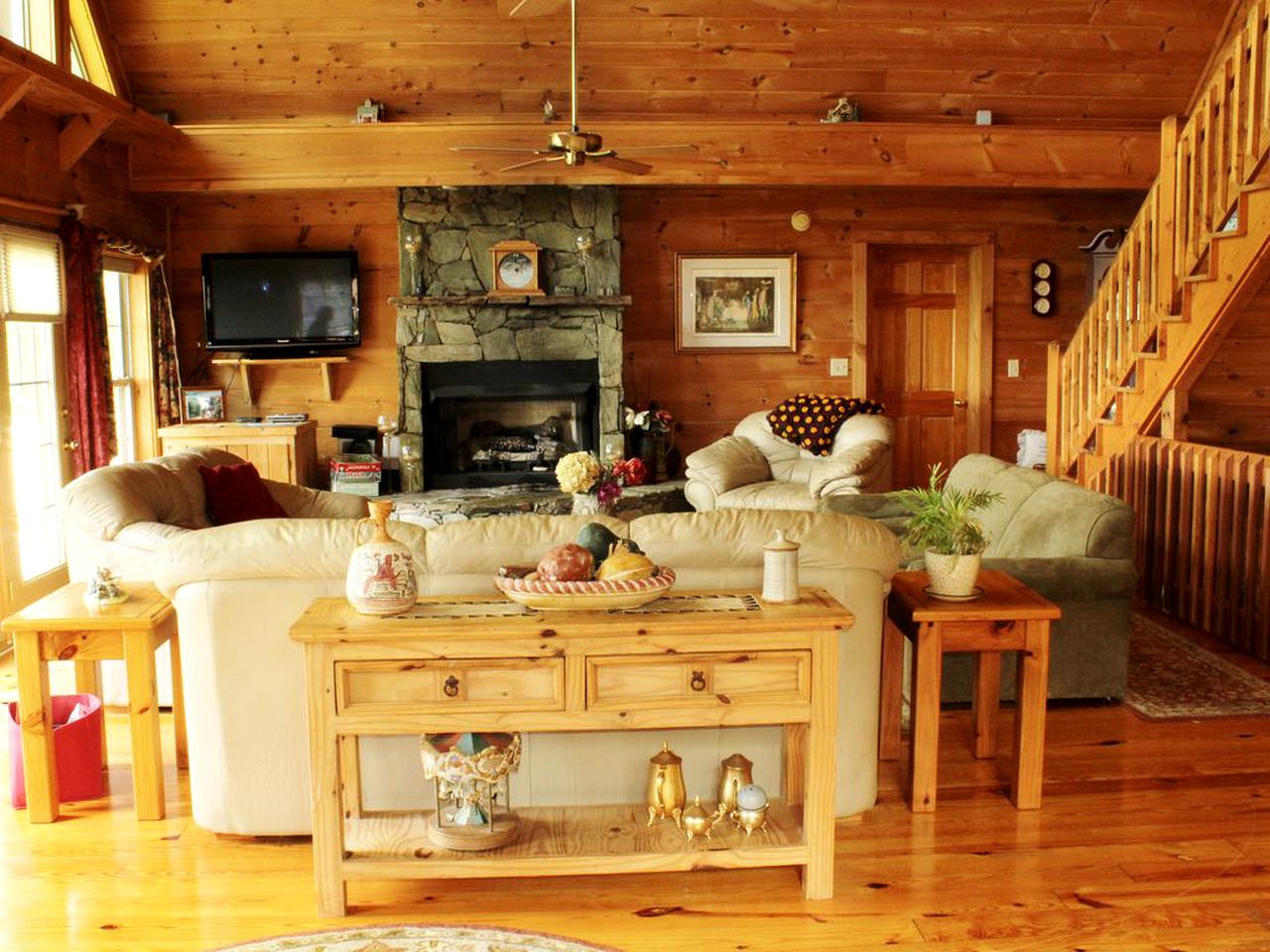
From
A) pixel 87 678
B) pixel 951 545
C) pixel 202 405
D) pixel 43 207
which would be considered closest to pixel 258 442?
pixel 202 405

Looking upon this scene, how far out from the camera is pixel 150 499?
4.38m

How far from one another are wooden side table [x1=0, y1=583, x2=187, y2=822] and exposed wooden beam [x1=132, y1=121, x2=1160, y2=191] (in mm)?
4400

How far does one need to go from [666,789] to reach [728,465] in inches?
167

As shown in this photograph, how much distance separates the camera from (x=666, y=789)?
302 cm

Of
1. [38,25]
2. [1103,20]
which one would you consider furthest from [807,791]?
[1103,20]

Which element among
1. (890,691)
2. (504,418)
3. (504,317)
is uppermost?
(504,317)

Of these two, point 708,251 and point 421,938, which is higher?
point 708,251

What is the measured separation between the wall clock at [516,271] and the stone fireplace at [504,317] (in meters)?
0.07

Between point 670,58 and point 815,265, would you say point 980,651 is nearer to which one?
point 670,58

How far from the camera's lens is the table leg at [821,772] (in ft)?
9.25

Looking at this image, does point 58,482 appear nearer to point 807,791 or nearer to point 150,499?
point 150,499

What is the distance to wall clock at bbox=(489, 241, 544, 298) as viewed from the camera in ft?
25.5

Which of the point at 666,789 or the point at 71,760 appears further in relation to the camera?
the point at 71,760

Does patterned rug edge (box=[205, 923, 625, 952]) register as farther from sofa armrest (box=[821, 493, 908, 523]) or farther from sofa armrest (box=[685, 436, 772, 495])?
sofa armrest (box=[685, 436, 772, 495])
